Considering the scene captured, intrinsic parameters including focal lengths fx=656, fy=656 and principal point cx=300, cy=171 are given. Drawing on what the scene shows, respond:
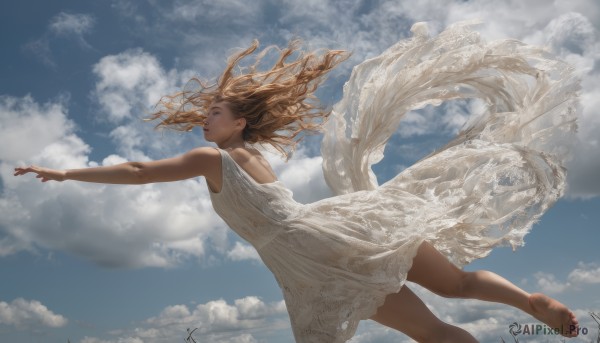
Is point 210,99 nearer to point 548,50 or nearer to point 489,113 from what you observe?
point 489,113

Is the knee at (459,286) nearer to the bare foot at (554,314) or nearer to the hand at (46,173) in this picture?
the bare foot at (554,314)

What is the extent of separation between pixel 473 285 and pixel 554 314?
0.49 metres

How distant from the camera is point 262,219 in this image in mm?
4016

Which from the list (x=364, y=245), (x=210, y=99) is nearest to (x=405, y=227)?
(x=364, y=245)

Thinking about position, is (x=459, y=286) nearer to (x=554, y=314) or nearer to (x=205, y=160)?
(x=554, y=314)

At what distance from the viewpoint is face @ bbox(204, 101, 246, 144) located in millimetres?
4578

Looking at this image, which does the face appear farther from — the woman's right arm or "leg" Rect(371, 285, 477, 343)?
"leg" Rect(371, 285, 477, 343)

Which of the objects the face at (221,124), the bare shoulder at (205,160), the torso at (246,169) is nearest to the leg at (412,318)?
the torso at (246,169)

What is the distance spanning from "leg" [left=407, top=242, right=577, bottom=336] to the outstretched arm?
1.46 meters

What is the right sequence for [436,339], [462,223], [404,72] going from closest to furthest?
[436,339] → [462,223] → [404,72]

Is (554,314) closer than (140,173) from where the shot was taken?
Yes

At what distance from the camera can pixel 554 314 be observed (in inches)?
152

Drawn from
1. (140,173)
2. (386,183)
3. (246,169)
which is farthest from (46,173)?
(386,183)

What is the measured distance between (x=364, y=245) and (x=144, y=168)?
1.42 metres
